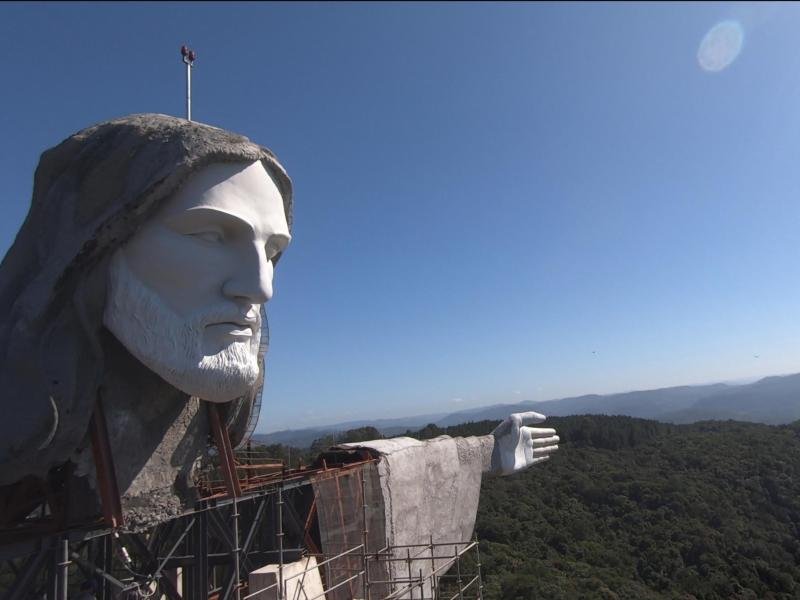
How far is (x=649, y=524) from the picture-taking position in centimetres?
2617

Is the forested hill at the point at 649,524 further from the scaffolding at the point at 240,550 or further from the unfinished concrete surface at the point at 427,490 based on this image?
the scaffolding at the point at 240,550

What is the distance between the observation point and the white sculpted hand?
12.2 metres

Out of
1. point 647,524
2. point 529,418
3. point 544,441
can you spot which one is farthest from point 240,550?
point 647,524

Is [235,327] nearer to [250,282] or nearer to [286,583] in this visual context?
[250,282]

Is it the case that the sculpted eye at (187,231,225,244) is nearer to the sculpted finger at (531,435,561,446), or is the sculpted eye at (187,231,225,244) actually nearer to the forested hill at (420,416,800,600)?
the sculpted finger at (531,435,561,446)

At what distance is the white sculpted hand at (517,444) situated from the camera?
1219cm

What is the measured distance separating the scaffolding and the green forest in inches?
442

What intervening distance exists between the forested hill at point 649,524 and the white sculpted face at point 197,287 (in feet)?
55.1

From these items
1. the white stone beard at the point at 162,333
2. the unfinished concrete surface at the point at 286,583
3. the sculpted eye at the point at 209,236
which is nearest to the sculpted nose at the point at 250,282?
the white stone beard at the point at 162,333

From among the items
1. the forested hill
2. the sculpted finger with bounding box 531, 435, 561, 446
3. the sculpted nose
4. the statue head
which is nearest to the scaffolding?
the statue head

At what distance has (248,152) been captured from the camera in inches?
227

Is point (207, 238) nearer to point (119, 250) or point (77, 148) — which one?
point (119, 250)

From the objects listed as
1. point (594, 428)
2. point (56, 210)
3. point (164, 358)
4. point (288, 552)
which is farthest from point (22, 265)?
point (594, 428)

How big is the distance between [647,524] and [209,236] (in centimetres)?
2684
